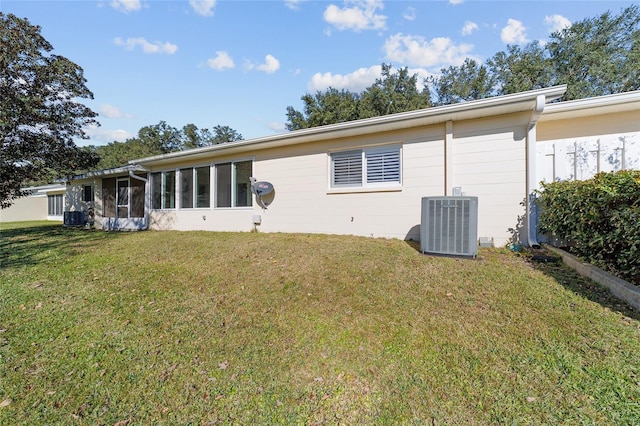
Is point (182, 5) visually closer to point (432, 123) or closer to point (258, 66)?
point (258, 66)

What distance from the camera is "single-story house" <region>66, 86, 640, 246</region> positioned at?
5.12 metres

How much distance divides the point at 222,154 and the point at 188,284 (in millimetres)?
5867

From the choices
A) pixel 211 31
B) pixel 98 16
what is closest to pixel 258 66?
pixel 211 31

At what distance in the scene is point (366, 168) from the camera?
22.6 feet

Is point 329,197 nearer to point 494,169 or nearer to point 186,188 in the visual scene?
point 494,169

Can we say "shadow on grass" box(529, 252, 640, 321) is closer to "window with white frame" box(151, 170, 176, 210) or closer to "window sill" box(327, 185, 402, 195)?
"window sill" box(327, 185, 402, 195)

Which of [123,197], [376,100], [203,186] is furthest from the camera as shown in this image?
[376,100]

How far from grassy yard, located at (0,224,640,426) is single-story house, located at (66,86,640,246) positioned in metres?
1.94

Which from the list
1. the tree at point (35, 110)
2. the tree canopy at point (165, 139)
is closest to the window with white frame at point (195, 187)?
the tree at point (35, 110)

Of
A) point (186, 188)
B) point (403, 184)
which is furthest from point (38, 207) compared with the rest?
point (403, 184)

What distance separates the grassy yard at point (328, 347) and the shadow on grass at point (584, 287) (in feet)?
0.08

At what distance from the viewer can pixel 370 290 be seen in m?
3.49

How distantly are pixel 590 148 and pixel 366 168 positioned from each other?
4095mm

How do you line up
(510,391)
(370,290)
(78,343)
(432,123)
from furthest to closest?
(432,123) < (370,290) < (78,343) < (510,391)
